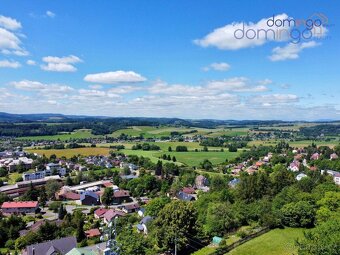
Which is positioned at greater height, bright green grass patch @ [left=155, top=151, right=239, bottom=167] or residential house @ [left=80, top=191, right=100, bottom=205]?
bright green grass patch @ [left=155, top=151, right=239, bottom=167]

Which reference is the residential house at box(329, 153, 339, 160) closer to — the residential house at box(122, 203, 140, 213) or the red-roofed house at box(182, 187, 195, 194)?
the red-roofed house at box(182, 187, 195, 194)

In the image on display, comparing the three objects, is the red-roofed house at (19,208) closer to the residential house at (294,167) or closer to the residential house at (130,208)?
the residential house at (130,208)

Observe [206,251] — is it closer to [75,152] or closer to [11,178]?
[11,178]

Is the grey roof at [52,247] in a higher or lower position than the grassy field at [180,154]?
higher

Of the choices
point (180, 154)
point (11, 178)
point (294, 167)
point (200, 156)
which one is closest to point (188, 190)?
point (294, 167)

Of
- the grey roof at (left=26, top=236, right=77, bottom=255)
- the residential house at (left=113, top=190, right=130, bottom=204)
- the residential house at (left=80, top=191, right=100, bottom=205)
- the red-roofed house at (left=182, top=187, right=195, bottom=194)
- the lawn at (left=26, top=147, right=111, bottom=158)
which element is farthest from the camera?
the lawn at (left=26, top=147, right=111, bottom=158)

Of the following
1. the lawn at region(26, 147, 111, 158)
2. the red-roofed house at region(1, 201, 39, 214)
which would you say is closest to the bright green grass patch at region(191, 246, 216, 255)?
the red-roofed house at region(1, 201, 39, 214)

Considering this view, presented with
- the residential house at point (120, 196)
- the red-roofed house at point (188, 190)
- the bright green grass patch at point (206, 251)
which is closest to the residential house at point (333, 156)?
the red-roofed house at point (188, 190)
